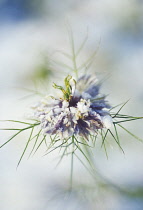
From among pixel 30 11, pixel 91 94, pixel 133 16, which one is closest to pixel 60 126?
pixel 91 94

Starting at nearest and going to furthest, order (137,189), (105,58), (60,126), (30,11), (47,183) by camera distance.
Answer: (60,126) < (137,189) < (47,183) < (105,58) < (30,11)

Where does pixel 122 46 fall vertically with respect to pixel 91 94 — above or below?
above

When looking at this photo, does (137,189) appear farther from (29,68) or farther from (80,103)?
(29,68)

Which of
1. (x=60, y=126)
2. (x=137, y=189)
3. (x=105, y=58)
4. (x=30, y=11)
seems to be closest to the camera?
(x=60, y=126)

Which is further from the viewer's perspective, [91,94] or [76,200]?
[76,200]

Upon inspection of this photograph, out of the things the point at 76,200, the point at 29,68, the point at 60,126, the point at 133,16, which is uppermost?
the point at 133,16

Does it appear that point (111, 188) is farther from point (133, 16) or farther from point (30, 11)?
point (30, 11)

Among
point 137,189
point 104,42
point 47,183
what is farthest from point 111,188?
point 104,42
